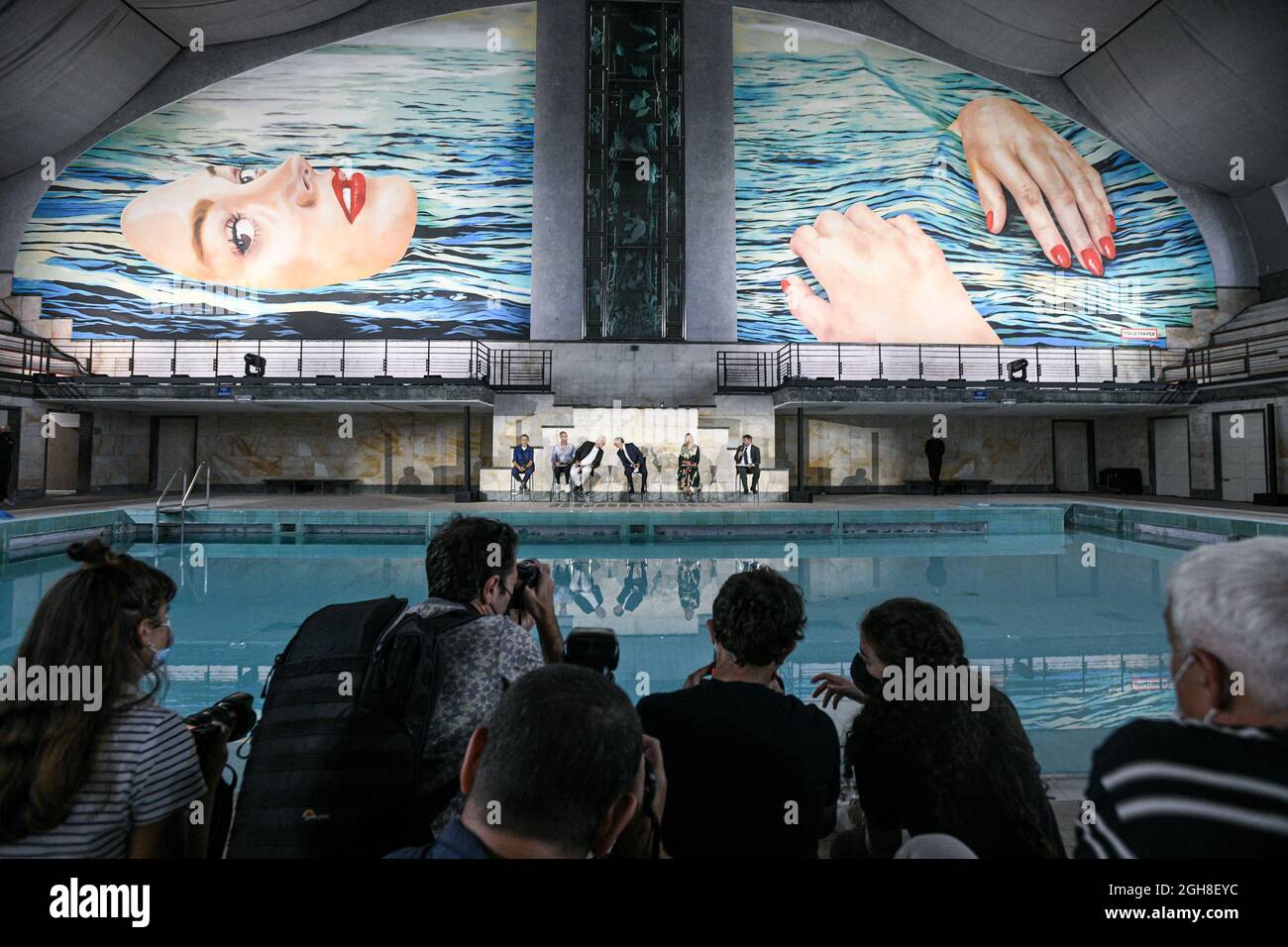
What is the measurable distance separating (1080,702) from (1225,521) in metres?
7.61

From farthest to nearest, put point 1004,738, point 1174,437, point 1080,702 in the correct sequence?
1. point 1174,437
2. point 1080,702
3. point 1004,738

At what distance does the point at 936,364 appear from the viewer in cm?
1714

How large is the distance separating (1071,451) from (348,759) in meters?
20.8

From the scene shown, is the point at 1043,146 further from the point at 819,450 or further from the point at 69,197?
the point at 69,197

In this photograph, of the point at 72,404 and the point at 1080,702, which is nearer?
the point at 1080,702

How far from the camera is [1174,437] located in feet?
52.5

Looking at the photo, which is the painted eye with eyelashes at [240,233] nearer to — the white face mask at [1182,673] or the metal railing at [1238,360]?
the white face mask at [1182,673]

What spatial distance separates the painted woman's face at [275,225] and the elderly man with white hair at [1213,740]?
18.3 metres

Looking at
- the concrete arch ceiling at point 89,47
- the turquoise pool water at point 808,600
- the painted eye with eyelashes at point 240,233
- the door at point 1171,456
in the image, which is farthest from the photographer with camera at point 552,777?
the concrete arch ceiling at point 89,47

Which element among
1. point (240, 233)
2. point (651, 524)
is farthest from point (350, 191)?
point (651, 524)

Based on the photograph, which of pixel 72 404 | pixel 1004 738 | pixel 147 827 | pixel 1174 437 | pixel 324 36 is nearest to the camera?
pixel 147 827

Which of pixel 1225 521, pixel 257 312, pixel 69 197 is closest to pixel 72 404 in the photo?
pixel 257 312
